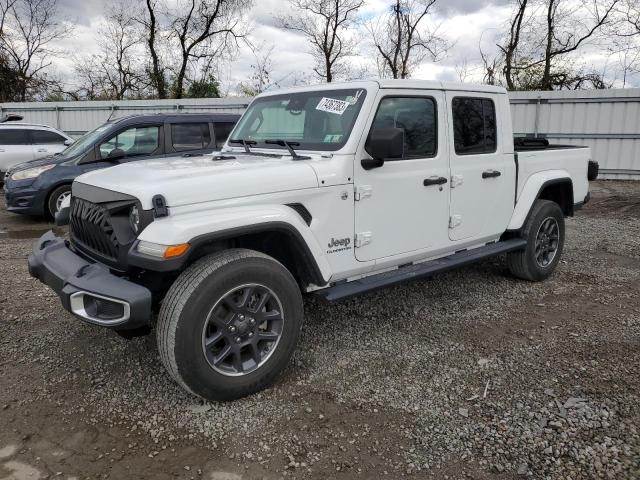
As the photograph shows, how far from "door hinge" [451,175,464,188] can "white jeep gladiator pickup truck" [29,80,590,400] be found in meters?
0.01

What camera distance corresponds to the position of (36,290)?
16.6 ft

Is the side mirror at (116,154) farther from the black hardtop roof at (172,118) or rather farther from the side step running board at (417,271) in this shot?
the side step running board at (417,271)

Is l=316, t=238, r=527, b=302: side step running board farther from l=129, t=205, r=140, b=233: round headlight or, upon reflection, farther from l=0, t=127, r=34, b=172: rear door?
l=0, t=127, r=34, b=172: rear door

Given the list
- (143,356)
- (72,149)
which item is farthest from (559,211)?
(72,149)

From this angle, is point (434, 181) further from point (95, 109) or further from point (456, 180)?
point (95, 109)

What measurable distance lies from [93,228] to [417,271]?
232 cm

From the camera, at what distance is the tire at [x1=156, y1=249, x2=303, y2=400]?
2.80m

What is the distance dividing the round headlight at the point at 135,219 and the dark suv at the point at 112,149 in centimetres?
504

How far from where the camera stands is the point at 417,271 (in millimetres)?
3980

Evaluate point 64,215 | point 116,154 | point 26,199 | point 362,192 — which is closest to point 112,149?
point 116,154

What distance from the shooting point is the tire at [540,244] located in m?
5.13

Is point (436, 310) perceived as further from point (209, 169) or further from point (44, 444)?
point (44, 444)

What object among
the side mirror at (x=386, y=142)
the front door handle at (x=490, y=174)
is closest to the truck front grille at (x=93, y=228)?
the side mirror at (x=386, y=142)

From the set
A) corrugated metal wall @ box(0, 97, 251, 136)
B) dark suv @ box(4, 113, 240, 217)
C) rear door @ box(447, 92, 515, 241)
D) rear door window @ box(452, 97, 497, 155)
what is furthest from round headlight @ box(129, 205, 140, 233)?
corrugated metal wall @ box(0, 97, 251, 136)
